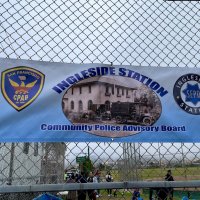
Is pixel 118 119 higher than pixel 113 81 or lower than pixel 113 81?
lower

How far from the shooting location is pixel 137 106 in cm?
312

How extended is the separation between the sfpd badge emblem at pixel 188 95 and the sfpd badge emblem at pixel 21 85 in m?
1.29

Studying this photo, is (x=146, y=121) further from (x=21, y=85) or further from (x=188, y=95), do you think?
(x=21, y=85)

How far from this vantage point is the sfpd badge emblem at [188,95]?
3254 millimetres

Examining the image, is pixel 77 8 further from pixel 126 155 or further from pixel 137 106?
pixel 126 155

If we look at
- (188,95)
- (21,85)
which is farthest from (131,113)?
(21,85)

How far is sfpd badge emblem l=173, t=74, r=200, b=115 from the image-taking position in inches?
128

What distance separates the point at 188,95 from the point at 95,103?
0.92 meters

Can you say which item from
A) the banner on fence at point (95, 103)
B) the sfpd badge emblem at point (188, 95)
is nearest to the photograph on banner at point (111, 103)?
Result: the banner on fence at point (95, 103)

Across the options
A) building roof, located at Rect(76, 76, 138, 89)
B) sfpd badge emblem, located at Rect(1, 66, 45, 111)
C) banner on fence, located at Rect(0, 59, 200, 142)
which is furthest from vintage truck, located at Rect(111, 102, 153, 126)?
sfpd badge emblem, located at Rect(1, 66, 45, 111)

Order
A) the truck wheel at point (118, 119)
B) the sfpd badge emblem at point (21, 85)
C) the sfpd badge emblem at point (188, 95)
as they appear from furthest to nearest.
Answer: the sfpd badge emblem at point (188, 95) → the truck wheel at point (118, 119) → the sfpd badge emblem at point (21, 85)

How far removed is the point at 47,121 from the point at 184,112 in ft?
4.23

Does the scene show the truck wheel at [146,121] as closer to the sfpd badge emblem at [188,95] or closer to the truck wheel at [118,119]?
the truck wheel at [118,119]

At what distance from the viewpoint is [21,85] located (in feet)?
→ 9.66
